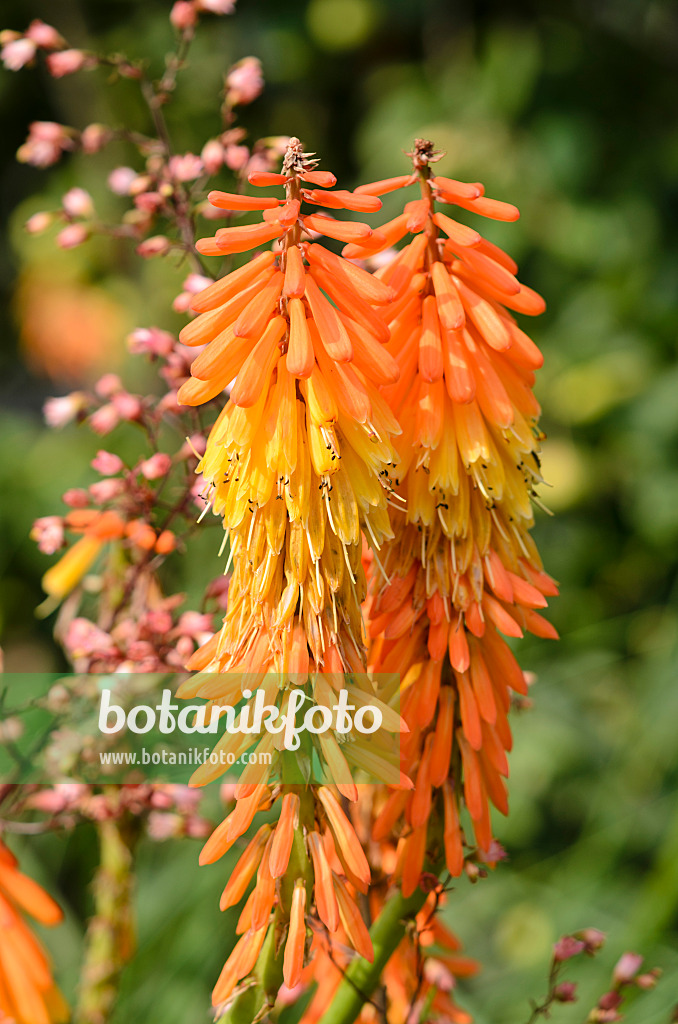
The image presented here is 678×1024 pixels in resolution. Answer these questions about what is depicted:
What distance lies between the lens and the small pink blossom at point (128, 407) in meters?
1.27

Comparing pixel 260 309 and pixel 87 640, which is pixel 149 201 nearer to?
pixel 260 309

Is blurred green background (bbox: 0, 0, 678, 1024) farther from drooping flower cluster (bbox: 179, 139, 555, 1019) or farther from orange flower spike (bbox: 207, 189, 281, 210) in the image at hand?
orange flower spike (bbox: 207, 189, 281, 210)

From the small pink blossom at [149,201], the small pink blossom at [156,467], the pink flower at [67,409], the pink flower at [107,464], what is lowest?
the small pink blossom at [156,467]

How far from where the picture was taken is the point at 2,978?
1.02 metres

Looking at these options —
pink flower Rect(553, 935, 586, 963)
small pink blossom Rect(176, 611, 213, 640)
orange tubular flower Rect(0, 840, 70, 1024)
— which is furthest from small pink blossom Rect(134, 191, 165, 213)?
pink flower Rect(553, 935, 586, 963)

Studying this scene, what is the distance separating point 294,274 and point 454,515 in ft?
1.05

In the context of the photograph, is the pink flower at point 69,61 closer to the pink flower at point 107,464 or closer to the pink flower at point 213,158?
the pink flower at point 213,158

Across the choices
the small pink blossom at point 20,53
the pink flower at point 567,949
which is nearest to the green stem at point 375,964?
the pink flower at point 567,949

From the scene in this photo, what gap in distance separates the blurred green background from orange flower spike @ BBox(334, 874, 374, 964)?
1.75 meters

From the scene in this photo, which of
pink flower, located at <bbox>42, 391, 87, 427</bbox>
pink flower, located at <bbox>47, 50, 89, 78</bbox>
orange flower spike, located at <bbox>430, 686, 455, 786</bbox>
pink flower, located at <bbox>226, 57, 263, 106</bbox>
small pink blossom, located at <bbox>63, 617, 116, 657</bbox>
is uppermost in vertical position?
pink flower, located at <bbox>47, 50, 89, 78</bbox>

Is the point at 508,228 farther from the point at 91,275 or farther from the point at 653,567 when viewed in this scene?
the point at 91,275

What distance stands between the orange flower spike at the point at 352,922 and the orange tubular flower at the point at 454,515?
0.10 meters

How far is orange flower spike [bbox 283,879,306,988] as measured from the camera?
86 centimetres

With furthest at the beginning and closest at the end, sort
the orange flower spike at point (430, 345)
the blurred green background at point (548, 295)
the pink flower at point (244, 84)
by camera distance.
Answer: the blurred green background at point (548, 295) < the pink flower at point (244, 84) < the orange flower spike at point (430, 345)
